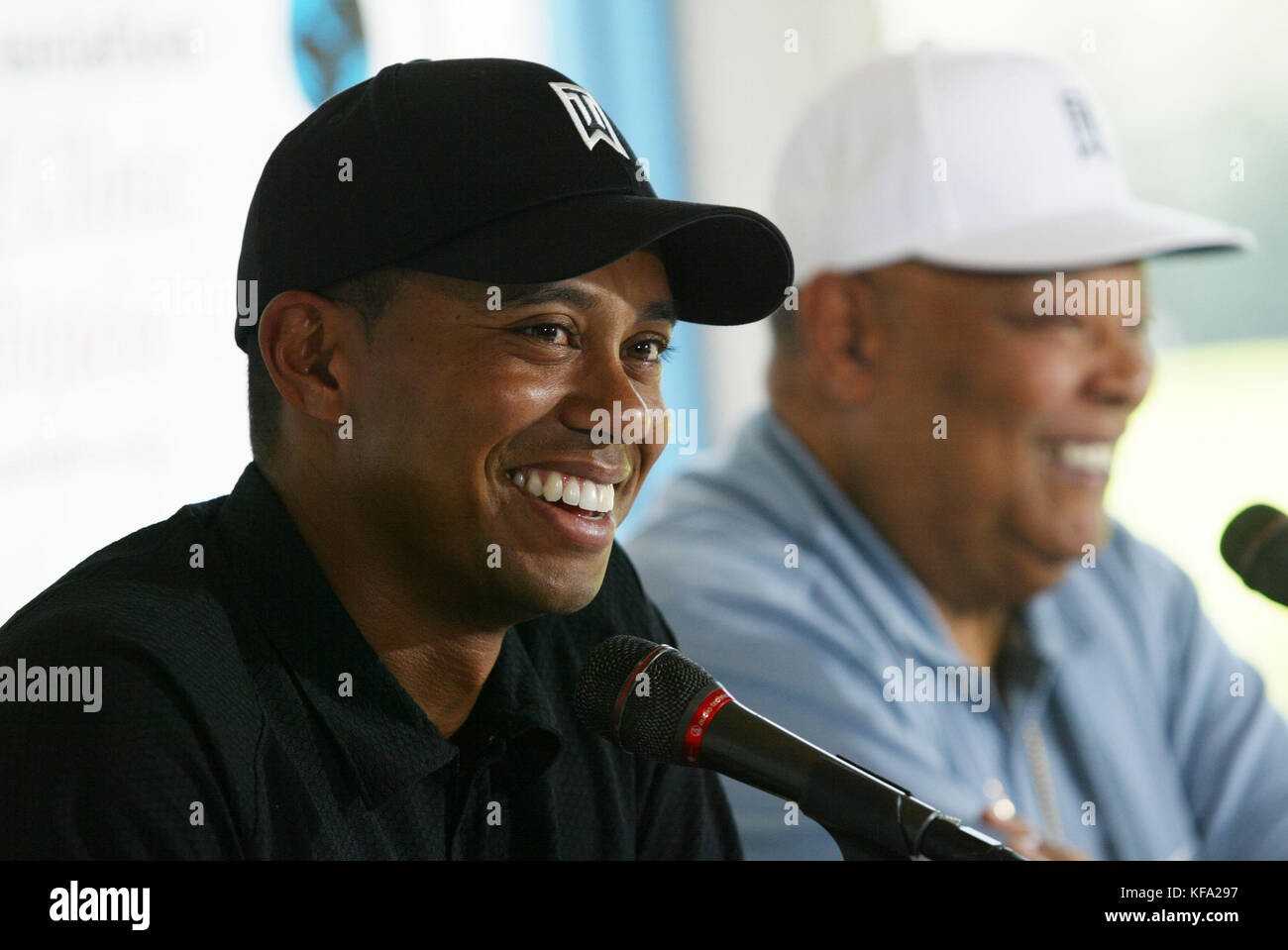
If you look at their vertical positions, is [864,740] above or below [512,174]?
below

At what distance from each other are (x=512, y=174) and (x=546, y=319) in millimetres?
97

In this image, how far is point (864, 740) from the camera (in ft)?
4.50

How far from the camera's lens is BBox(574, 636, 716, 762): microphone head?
2.45 feet

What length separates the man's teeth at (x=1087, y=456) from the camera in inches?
63.6

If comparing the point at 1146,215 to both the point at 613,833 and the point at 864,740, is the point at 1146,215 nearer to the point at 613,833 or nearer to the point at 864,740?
the point at 864,740

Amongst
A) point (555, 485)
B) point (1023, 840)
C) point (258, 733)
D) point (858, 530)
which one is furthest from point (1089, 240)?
point (258, 733)

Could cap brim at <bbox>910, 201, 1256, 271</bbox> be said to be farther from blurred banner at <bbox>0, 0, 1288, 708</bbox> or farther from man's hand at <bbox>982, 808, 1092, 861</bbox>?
man's hand at <bbox>982, 808, 1092, 861</bbox>

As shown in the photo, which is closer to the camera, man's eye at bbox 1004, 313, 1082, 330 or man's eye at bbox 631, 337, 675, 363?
man's eye at bbox 631, 337, 675, 363

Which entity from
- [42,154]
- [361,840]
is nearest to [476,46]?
[42,154]

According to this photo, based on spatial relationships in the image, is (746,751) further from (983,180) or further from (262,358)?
(983,180)

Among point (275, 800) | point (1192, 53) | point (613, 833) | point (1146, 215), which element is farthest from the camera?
point (1192, 53)

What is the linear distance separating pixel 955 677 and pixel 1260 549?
666mm

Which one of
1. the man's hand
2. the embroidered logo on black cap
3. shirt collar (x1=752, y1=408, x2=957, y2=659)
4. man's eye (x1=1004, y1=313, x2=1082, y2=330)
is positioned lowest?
the man's hand

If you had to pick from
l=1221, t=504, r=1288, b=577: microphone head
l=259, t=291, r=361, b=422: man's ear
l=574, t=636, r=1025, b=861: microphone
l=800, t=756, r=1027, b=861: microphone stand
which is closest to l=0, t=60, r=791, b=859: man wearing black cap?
l=259, t=291, r=361, b=422: man's ear
